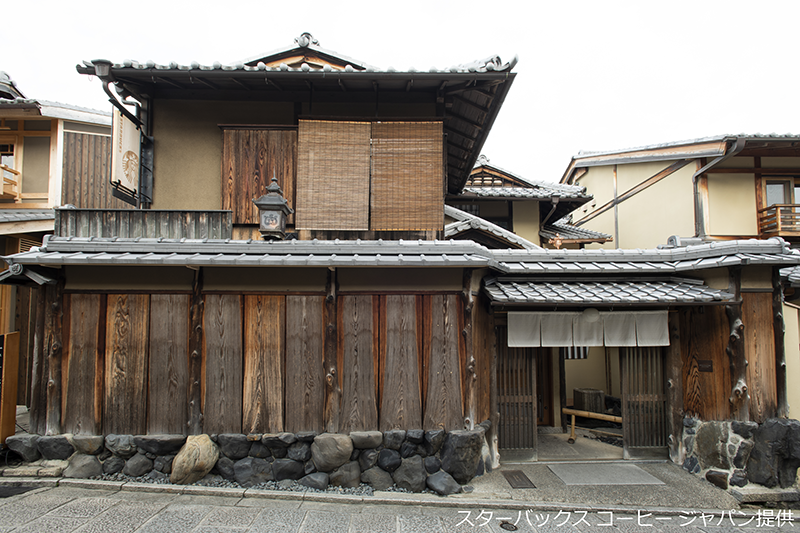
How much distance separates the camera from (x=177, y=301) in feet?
22.1

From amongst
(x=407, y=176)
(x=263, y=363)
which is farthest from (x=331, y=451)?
(x=407, y=176)

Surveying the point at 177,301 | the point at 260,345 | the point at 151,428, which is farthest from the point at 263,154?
the point at 151,428

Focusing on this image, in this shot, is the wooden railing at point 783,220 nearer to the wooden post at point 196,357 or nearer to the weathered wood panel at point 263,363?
the weathered wood panel at point 263,363

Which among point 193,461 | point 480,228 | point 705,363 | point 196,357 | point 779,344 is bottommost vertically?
point 193,461

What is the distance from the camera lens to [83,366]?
6648mm

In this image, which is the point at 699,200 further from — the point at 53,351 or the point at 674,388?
the point at 53,351

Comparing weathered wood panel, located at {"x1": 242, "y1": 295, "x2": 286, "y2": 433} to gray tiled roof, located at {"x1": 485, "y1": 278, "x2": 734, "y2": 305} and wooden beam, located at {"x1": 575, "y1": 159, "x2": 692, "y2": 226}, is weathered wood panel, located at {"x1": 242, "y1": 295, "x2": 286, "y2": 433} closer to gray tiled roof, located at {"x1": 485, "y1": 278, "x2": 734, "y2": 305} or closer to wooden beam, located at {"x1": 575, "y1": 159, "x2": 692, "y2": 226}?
gray tiled roof, located at {"x1": 485, "y1": 278, "x2": 734, "y2": 305}

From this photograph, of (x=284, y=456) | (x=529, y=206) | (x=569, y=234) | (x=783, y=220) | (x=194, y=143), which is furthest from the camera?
(x=529, y=206)

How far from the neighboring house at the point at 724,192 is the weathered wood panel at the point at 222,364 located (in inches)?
489

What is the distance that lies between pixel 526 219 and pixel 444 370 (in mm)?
9969

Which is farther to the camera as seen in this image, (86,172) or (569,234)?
(569,234)

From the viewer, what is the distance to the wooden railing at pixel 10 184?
37.4 ft

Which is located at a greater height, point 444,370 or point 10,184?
point 10,184

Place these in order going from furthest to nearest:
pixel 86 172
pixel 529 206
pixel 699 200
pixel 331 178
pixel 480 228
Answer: pixel 529 206, pixel 699 200, pixel 86 172, pixel 480 228, pixel 331 178
